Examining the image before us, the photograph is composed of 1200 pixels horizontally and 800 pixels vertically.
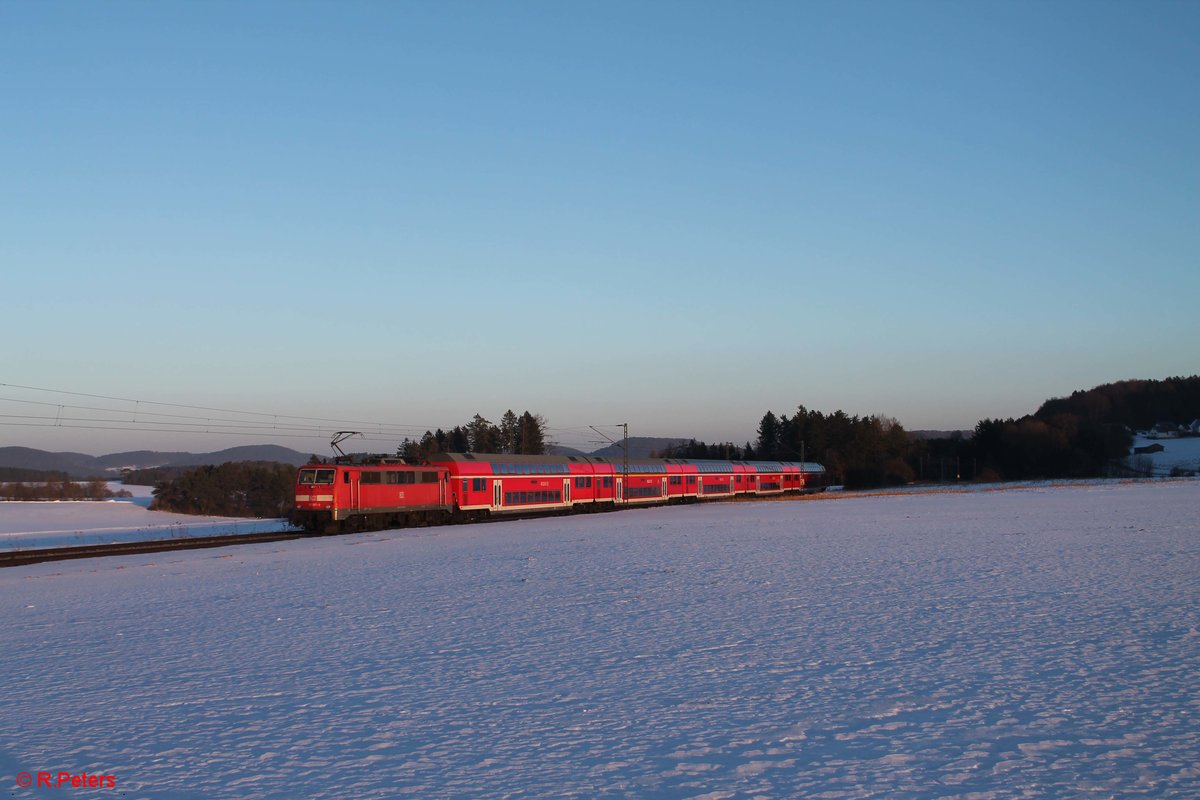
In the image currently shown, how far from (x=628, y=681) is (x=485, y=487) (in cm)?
4231

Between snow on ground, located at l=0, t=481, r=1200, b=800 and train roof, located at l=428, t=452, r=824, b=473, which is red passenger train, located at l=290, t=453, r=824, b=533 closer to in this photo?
train roof, located at l=428, t=452, r=824, b=473

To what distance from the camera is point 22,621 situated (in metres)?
18.0

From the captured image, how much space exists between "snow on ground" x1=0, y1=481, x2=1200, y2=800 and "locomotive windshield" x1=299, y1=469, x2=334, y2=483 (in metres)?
17.3

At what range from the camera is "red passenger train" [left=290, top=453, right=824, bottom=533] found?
4159 centimetres

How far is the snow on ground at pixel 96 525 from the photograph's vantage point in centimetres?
4925

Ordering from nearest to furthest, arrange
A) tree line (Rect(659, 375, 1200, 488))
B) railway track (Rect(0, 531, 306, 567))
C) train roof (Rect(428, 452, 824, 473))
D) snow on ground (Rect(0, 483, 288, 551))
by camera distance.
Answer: railway track (Rect(0, 531, 306, 567)) → snow on ground (Rect(0, 483, 288, 551)) → train roof (Rect(428, 452, 824, 473)) → tree line (Rect(659, 375, 1200, 488))

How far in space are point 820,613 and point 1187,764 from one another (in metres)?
7.95

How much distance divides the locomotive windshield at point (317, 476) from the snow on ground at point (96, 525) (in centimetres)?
742

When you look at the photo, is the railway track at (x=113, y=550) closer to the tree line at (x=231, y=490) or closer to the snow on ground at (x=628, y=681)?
the snow on ground at (x=628, y=681)

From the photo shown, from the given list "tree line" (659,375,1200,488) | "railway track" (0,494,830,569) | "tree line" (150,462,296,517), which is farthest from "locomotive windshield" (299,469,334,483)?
"tree line" (659,375,1200,488)

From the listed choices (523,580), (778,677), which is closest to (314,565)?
(523,580)

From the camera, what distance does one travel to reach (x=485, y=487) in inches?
2094

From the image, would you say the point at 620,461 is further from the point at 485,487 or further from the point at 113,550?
the point at 113,550

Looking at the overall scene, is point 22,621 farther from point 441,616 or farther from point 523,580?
point 523,580
